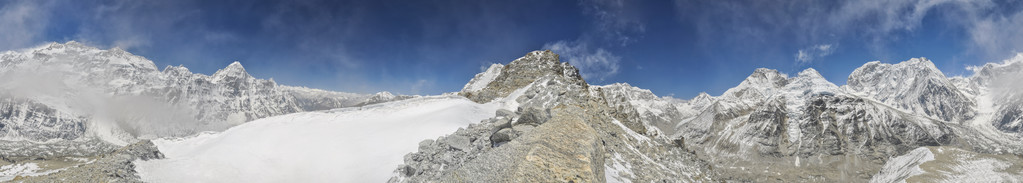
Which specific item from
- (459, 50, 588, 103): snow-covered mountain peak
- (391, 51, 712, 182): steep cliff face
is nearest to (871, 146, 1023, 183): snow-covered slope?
(459, 50, 588, 103): snow-covered mountain peak

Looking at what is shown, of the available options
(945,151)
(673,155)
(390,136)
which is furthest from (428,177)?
(945,151)

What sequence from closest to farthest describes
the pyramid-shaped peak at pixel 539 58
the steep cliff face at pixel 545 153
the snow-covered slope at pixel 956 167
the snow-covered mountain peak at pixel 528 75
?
1. the steep cliff face at pixel 545 153
2. the snow-covered mountain peak at pixel 528 75
3. the pyramid-shaped peak at pixel 539 58
4. the snow-covered slope at pixel 956 167

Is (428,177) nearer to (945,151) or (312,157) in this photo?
(312,157)

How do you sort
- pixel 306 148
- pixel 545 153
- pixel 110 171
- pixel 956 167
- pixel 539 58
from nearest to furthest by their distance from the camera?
pixel 545 153
pixel 110 171
pixel 306 148
pixel 539 58
pixel 956 167

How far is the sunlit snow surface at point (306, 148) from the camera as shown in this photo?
1499 cm

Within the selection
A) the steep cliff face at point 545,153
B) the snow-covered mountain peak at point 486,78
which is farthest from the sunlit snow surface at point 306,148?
the snow-covered mountain peak at point 486,78

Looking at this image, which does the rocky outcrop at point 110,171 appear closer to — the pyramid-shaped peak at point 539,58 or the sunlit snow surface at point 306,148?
the sunlit snow surface at point 306,148

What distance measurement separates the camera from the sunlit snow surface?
49.2ft

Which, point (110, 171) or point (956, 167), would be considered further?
point (956, 167)

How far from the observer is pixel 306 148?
56.0 ft

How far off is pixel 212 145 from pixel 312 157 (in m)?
5.26

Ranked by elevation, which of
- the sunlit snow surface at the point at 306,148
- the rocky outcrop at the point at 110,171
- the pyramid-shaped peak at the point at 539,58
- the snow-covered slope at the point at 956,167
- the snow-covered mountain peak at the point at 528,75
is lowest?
the rocky outcrop at the point at 110,171

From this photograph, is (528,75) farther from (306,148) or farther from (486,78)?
(306,148)

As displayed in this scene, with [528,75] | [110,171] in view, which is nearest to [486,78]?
[528,75]
